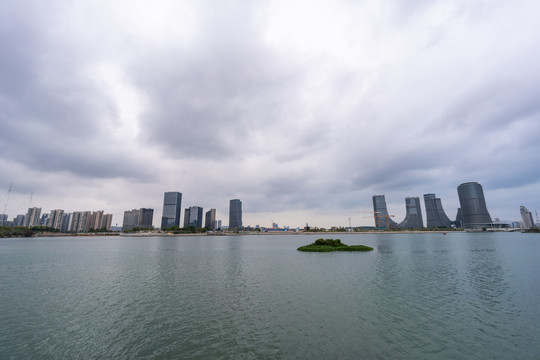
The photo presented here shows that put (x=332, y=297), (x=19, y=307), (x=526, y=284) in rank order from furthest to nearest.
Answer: (x=526, y=284) < (x=332, y=297) < (x=19, y=307)

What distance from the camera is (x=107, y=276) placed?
51000mm

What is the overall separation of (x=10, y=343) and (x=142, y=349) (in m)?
12.6

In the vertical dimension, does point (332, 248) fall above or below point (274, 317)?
above

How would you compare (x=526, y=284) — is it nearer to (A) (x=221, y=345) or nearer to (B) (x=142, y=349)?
(A) (x=221, y=345)

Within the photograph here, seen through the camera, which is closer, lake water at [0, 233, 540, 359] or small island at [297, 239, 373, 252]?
lake water at [0, 233, 540, 359]

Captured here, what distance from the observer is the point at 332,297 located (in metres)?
34.0

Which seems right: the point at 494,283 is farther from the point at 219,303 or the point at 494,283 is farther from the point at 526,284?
the point at 219,303

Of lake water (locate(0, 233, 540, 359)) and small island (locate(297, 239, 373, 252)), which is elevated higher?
small island (locate(297, 239, 373, 252))

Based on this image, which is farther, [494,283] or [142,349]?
[494,283]

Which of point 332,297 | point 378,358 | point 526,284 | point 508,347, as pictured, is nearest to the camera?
point 378,358

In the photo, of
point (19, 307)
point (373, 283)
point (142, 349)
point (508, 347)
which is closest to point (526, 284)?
point (373, 283)

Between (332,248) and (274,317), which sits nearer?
(274,317)

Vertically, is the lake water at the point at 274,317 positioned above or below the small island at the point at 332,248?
below

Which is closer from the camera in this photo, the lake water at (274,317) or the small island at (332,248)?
the lake water at (274,317)
